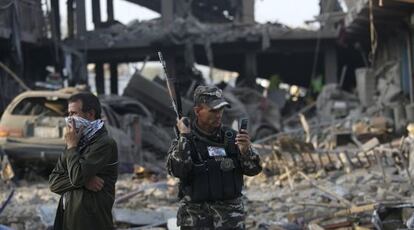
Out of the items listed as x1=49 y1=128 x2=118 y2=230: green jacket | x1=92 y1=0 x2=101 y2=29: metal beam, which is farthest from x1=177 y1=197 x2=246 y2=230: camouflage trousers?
x1=92 y1=0 x2=101 y2=29: metal beam

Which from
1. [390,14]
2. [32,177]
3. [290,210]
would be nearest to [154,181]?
[32,177]

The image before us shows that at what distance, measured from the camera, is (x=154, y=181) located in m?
11.8

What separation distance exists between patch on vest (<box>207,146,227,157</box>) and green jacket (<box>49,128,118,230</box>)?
55 centimetres

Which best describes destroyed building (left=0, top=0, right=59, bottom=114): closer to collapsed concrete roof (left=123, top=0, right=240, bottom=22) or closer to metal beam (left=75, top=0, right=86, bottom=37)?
metal beam (left=75, top=0, right=86, bottom=37)

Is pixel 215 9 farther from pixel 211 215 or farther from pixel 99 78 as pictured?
pixel 211 215

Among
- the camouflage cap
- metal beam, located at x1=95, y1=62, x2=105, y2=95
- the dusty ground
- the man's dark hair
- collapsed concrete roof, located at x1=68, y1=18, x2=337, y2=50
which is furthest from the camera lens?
metal beam, located at x1=95, y1=62, x2=105, y2=95

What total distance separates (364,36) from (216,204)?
18.0 metres

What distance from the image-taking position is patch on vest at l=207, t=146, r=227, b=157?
13.7 feet

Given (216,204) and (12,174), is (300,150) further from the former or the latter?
(216,204)

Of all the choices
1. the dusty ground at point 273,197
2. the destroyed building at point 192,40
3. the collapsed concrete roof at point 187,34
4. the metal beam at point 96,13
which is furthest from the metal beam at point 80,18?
the dusty ground at point 273,197

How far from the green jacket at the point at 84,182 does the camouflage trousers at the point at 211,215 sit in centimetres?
45

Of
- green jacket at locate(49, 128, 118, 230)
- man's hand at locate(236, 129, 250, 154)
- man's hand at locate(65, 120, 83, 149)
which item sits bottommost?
green jacket at locate(49, 128, 118, 230)

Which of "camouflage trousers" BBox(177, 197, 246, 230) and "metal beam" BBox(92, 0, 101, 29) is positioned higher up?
"metal beam" BBox(92, 0, 101, 29)

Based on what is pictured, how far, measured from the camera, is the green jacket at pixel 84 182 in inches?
154
